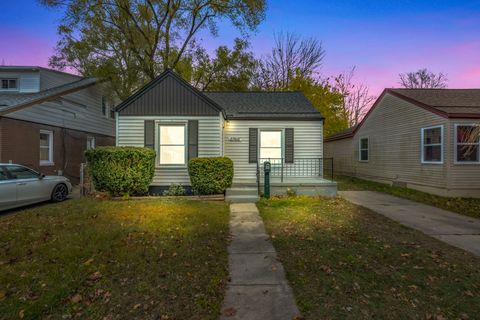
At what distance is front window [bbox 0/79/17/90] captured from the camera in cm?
1476

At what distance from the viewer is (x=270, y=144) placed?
466 inches

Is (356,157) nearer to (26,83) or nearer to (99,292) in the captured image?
(99,292)

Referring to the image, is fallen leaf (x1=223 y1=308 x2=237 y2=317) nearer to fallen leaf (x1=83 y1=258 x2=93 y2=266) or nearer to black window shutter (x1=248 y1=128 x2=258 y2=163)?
fallen leaf (x1=83 y1=258 x2=93 y2=266)

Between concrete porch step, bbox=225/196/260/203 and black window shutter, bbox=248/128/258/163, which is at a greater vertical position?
black window shutter, bbox=248/128/258/163

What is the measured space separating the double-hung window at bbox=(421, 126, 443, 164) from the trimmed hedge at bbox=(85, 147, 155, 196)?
1104 cm

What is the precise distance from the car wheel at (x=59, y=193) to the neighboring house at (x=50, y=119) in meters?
3.70

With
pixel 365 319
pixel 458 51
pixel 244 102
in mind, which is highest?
pixel 458 51

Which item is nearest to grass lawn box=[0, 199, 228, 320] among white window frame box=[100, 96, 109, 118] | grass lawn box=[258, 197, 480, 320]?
grass lawn box=[258, 197, 480, 320]

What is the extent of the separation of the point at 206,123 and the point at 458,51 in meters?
14.4

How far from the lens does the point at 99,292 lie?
3180 millimetres

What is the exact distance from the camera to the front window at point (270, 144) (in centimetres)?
1180

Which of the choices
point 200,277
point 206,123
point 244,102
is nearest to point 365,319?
point 200,277

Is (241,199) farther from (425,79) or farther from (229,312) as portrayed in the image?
(425,79)

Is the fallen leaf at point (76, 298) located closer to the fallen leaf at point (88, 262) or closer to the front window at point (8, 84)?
the fallen leaf at point (88, 262)
